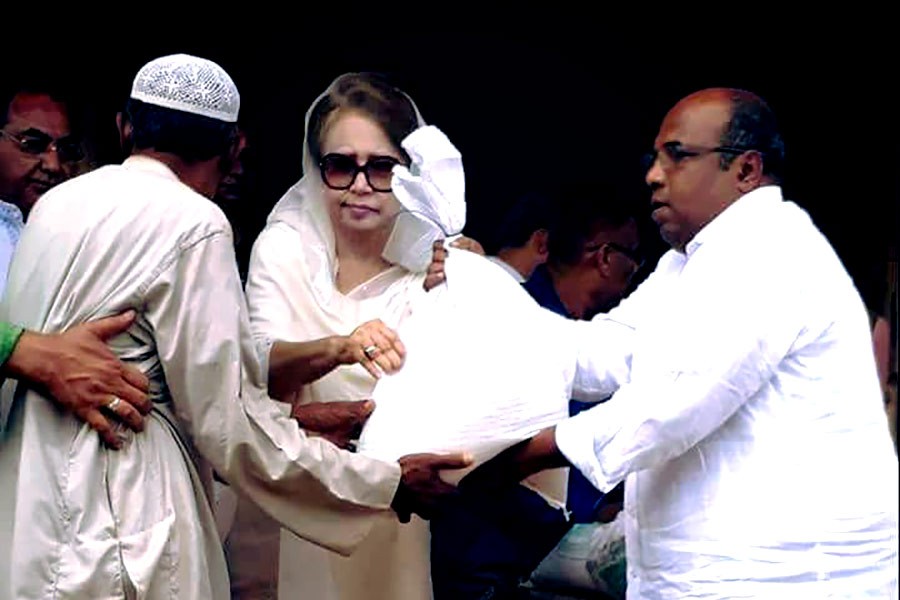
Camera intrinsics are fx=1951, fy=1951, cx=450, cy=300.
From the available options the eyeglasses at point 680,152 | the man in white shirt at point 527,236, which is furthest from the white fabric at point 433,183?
the man in white shirt at point 527,236

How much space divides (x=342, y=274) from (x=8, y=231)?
0.82 m

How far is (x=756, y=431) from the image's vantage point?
3.68 m

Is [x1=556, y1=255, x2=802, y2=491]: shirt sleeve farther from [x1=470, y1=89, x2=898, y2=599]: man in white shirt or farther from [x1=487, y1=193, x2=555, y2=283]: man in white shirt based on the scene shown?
[x1=487, y1=193, x2=555, y2=283]: man in white shirt

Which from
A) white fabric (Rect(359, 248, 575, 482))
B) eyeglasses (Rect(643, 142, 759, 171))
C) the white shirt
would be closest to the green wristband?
white fabric (Rect(359, 248, 575, 482))

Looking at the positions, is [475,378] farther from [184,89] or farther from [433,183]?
[184,89]

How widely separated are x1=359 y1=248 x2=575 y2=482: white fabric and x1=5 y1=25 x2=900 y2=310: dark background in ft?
8.31

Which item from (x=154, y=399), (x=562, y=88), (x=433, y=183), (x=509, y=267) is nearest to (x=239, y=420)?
(x=154, y=399)

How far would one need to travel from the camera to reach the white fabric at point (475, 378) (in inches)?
156

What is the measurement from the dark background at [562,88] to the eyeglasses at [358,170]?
80.9 inches

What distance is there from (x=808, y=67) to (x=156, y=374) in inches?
143

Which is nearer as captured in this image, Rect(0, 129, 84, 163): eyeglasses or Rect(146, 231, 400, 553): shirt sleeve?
Rect(146, 231, 400, 553): shirt sleeve

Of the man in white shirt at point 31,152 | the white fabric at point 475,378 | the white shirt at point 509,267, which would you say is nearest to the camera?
the white fabric at point 475,378

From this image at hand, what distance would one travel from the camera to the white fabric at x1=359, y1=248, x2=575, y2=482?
156 inches

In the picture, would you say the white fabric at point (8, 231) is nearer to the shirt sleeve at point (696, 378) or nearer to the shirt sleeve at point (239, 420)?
the shirt sleeve at point (239, 420)
